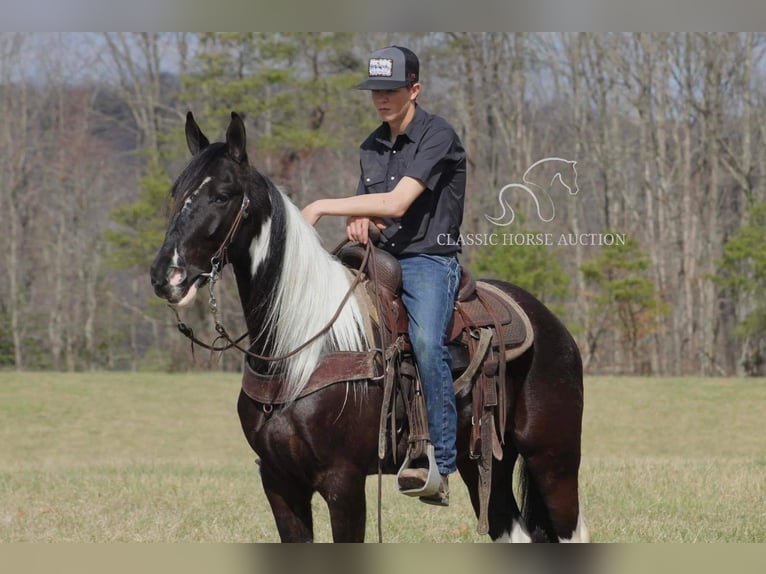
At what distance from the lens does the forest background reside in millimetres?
31703

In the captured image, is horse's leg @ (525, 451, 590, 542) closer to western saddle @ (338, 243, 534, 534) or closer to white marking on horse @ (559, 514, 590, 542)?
white marking on horse @ (559, 514, 590, 542)

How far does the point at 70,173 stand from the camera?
37562mm

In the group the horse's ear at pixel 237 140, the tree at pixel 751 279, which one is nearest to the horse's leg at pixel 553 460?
the horse's ear at pixel 237 140

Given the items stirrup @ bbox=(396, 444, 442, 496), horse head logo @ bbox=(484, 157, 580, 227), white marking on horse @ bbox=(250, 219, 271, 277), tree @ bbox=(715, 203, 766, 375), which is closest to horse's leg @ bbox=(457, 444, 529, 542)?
stirrup @ bbox=(396, 444, 442, 496)

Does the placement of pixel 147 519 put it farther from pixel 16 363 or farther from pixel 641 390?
pixel 16 363

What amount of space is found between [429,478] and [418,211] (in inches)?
55.8

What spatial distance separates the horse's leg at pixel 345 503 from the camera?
4875 millimetres

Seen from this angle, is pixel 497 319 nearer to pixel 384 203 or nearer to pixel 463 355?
pixel 463 355

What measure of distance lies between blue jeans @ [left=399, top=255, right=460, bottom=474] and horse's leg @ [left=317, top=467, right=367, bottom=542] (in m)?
0.56

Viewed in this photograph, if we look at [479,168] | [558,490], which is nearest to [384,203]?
[558,490]

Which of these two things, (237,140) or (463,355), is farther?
(463,355)

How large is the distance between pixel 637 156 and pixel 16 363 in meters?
22.3

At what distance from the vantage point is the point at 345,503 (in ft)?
16.0

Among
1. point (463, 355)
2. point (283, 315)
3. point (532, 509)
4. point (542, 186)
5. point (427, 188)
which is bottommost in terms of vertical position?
point (532, 509)
